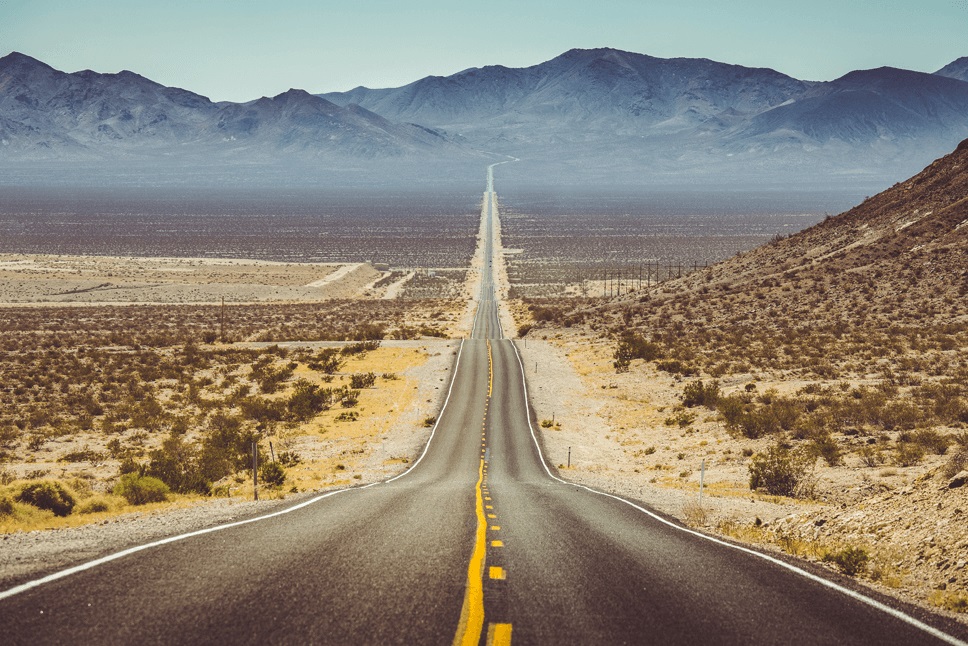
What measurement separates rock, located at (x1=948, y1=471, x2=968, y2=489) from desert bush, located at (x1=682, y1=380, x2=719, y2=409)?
25.3m

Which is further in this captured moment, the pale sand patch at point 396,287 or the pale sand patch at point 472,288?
the pale sand patch at point 396,287

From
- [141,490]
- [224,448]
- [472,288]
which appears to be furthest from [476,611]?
[472,288]

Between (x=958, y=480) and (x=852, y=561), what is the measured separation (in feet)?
10.2

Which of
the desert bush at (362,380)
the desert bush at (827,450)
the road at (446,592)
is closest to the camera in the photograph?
the road at (446,592)

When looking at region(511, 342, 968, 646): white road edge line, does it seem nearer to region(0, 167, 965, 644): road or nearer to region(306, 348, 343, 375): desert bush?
region(0, 167, 965, 644): road

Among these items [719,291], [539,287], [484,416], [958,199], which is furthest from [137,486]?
[539,287]

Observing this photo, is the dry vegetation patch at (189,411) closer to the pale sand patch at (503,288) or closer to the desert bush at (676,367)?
the pale sand patch at (503,288)

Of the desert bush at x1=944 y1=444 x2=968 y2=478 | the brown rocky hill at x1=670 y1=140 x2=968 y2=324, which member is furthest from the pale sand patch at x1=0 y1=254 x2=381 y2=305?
the desert bush at x1=944 y1=444 x2=968 y2=478

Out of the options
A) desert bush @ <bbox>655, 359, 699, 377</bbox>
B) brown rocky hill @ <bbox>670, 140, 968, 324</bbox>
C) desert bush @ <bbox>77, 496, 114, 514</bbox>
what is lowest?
desert bush @ <bbox>655, 359, 699, 377</bbox>

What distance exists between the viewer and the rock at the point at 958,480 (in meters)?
11.7

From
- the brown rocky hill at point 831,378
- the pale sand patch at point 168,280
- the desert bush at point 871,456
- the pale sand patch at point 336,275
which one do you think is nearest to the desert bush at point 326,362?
the brown rocky hill at point 831,378

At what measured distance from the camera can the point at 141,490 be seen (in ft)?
61.8

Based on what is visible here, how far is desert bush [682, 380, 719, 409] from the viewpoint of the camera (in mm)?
37625

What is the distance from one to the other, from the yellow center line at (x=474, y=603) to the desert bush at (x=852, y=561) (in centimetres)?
514
